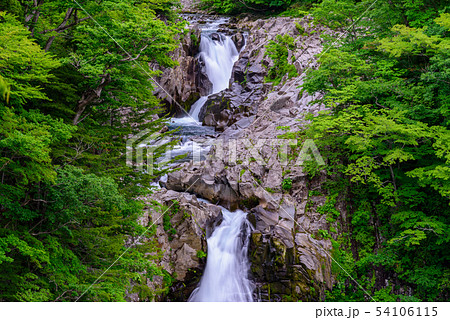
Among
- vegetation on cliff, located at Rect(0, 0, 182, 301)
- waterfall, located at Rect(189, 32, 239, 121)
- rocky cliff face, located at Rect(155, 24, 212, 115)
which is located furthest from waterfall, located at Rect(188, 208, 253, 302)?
rocky cliff face, located at Rect(155, 24, 212, 115)

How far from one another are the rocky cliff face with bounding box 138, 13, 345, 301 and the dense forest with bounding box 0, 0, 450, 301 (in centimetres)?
76

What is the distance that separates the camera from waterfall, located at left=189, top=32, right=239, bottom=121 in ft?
77.9

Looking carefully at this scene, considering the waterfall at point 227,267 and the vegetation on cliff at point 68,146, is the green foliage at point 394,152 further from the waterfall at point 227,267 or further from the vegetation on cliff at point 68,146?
the vegetation on cliff at point 68,146

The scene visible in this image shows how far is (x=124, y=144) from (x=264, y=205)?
6016mm

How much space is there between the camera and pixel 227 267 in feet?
38.3

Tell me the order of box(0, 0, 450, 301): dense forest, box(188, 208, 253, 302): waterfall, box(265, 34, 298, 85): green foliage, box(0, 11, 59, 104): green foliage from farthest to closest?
box(265, 34, 298, 85): green foliage
box(188, 208, 253, 302): waterfall
box(0, 0, 450, 301): dense forest
box(0, 11, 59, 104): green foliage

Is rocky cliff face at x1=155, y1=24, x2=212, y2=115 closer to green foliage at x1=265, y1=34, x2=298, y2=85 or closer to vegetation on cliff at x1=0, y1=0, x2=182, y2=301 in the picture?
green foliage at x1=265, y1=34, x2=298, y2=85

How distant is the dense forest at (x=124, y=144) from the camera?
6.53 meters

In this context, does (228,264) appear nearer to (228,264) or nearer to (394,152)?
(228,264)

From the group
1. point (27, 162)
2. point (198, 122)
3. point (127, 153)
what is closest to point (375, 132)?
point (127, 153)

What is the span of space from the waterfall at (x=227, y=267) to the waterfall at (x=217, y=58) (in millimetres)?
12186

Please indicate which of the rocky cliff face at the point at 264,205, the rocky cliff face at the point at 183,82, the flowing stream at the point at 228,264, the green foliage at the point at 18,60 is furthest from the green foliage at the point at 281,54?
the green foliage at the point at 18,60

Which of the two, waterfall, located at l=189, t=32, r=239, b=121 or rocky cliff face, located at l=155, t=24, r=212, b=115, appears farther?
waterfall, located at l=189, t=32, r=239, b=121

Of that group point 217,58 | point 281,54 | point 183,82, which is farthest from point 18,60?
point 217,58
